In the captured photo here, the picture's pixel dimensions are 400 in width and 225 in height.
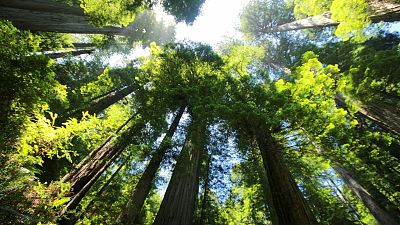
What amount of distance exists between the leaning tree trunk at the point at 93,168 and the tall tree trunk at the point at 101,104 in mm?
2471

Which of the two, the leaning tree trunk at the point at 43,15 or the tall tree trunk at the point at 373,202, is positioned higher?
the leaning tree trunk at the point at 43,15

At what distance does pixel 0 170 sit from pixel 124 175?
8.48 metres

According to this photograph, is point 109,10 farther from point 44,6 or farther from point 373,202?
point 373,202

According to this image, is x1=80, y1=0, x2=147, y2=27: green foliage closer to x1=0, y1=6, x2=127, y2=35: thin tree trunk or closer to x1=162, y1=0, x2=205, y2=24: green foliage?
x1=0, y1=6, x2=127, y2=35: thin tree trunk

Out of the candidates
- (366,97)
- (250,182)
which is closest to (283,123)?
(250,182)

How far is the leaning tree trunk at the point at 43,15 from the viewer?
772 cm

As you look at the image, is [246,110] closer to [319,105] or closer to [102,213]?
[319,105]

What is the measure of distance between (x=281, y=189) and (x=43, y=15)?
9.66m

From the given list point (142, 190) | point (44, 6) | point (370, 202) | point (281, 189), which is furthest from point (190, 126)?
point (370, 202)

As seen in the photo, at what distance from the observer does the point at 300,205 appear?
169 inches

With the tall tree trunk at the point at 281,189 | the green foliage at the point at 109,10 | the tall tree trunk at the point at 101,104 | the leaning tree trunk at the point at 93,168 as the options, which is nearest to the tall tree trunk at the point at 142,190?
the leaning tree trunk at the point at 93,168

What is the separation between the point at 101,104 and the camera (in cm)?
1105

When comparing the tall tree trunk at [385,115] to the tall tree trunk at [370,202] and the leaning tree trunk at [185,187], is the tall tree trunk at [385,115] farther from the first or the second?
the leaning tree trunk at [185,187]

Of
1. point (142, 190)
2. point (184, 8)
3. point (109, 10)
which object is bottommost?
point (142, 190)
